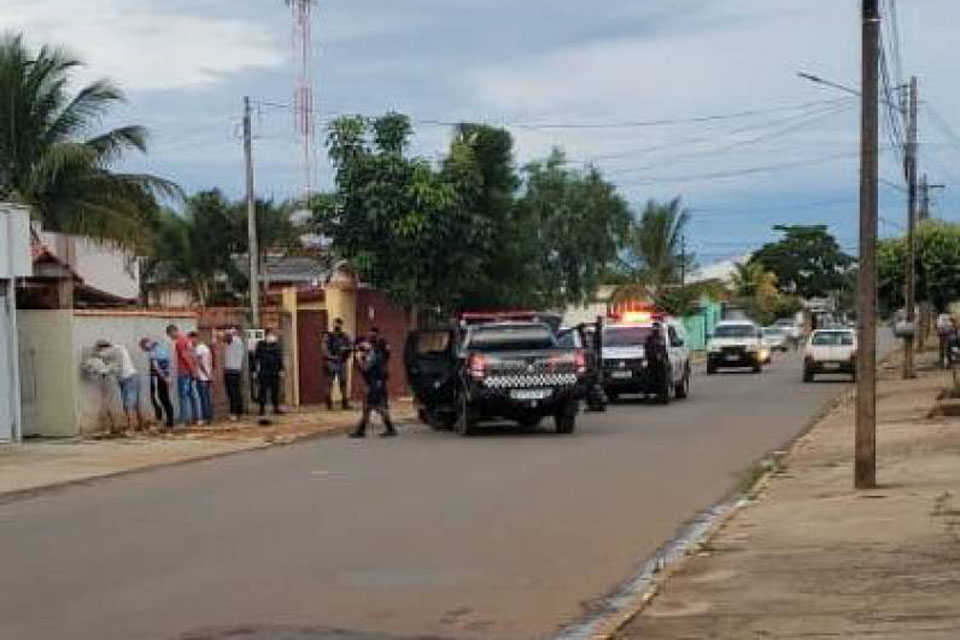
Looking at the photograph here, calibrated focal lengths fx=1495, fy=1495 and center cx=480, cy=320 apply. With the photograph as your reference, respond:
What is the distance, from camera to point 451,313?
35906 mm

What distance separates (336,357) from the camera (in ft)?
99.5

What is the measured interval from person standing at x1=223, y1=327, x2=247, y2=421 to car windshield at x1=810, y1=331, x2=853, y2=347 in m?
19.4

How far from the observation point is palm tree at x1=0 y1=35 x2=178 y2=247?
2939 cm

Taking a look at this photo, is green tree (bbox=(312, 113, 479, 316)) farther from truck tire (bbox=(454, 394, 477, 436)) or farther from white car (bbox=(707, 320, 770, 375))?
white car (bbox=(707, 320, 770, 375))

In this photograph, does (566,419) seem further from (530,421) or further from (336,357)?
(336,357)

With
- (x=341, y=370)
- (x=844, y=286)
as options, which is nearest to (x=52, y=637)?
(x=341, y=370)

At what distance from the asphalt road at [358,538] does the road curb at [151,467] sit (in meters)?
0.26

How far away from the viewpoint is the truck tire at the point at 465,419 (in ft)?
79.2

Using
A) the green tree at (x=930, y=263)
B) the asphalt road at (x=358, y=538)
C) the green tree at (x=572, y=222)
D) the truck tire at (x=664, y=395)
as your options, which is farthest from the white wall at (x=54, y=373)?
the green tree at (x=572, y=222)

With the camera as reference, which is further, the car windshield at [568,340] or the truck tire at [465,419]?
the car windshield at [568,340]

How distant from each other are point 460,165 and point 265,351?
24.8 ft

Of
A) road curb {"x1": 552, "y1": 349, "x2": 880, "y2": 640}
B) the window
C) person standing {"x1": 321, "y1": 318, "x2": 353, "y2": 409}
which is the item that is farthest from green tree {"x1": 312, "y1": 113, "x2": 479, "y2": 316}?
road curb {"x1": 552, "y1": 349, "x2": 880, "y2": 640}

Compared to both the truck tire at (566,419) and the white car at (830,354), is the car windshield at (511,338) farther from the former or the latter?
the white car at (830,354)

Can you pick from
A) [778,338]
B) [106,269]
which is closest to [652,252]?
[778,338]
